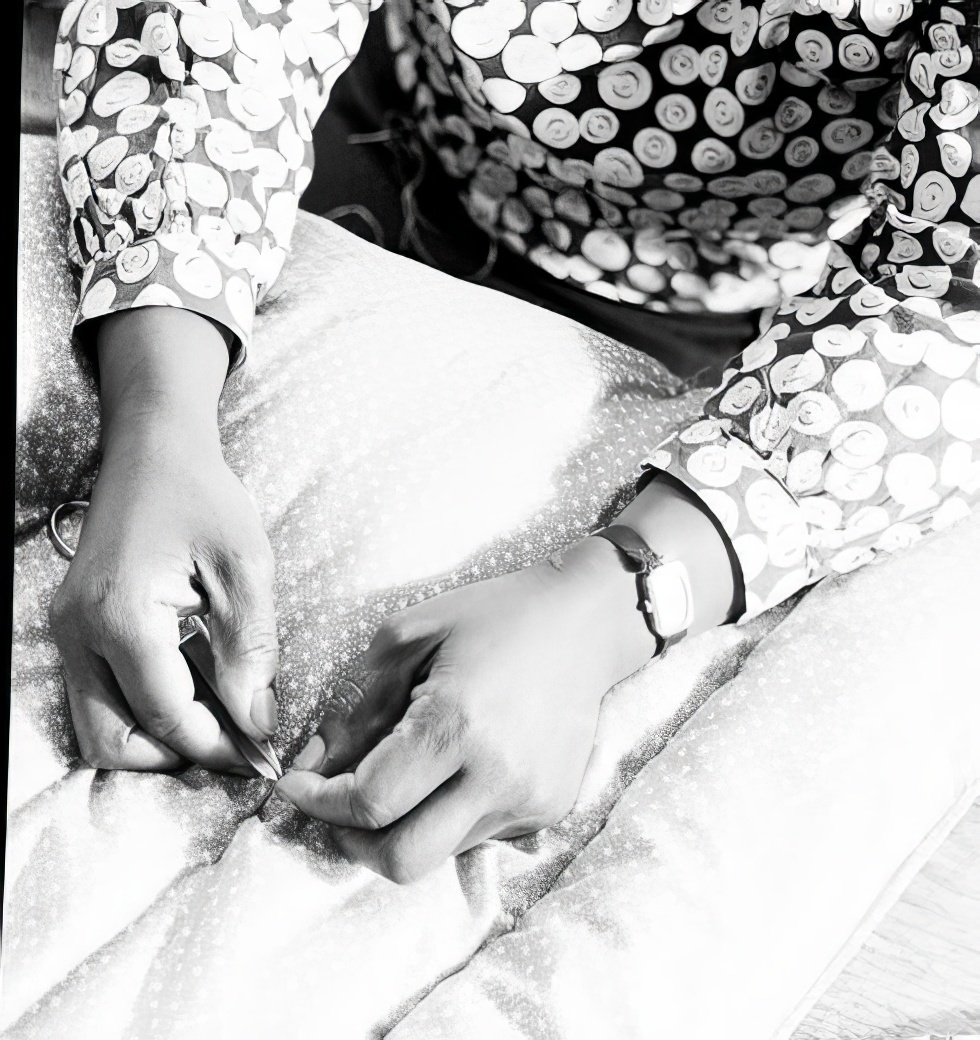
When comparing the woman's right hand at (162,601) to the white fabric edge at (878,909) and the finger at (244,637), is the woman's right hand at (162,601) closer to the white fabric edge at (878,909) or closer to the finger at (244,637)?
the finger at (244,637)

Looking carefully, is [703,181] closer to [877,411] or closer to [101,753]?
[877,411]

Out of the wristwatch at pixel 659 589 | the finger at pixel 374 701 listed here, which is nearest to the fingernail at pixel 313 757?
the finger at pixel 374 701

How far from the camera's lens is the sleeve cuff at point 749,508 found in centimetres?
32

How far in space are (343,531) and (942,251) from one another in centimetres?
22

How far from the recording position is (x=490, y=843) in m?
0.29

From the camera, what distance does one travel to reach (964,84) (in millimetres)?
323

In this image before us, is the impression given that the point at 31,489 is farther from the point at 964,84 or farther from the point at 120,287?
the point at 964,84

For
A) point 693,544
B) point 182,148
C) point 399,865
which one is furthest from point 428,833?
point 182,148

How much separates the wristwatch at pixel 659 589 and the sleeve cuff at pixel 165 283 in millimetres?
152

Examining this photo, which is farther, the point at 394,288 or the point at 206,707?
the point at 394,288

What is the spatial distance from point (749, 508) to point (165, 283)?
20 centimetres

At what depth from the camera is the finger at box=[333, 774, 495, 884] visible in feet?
0.86

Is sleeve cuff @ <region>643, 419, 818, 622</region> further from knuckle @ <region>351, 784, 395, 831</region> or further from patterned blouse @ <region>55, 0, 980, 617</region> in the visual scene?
knuckle @ <region>351, 784, 395, 831</region>

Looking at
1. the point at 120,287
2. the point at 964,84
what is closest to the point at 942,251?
the point at 964,84
